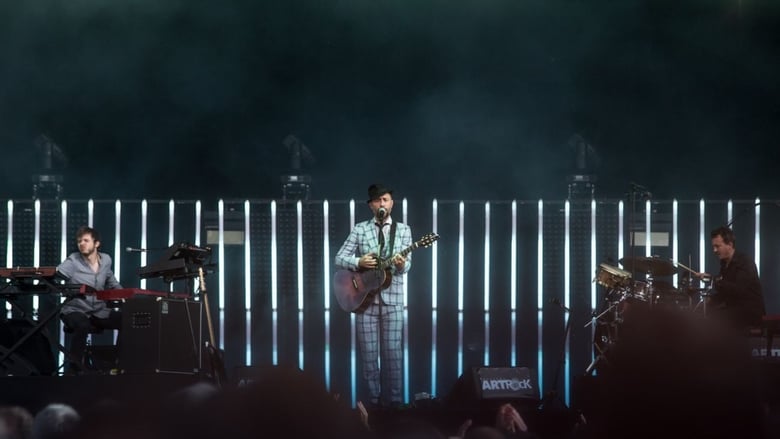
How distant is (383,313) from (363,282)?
27 cm

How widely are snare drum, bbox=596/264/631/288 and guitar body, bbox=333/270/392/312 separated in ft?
6.92

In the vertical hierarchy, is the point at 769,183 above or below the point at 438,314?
above

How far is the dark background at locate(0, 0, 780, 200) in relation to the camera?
404 inches

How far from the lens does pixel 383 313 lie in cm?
656

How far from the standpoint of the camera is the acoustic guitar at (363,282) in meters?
6.40

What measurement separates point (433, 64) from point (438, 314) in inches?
114

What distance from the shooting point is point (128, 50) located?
33.7ft

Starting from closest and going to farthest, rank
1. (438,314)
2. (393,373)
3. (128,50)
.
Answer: (393,373)
(438,314)
(128,50)

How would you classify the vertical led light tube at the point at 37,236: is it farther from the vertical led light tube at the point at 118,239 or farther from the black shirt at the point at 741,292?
the black shirt at the point at 741,292

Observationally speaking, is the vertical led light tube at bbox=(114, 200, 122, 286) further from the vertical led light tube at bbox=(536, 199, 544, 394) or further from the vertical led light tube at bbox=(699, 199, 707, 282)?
the vertical led light tube at bbox=(699, 199, 707, 282)

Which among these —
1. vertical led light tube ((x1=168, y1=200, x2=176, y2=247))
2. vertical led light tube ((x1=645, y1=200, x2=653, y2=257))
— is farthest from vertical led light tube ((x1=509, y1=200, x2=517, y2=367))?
vertical led light tube ((x1=168, y1=200, x2=176, y2=247))

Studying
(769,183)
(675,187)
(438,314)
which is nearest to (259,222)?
(438,314)

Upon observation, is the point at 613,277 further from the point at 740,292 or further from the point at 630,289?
the point at 740,292

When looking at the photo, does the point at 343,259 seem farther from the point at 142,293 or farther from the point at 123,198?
the point at 123,198
